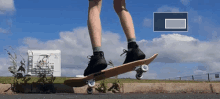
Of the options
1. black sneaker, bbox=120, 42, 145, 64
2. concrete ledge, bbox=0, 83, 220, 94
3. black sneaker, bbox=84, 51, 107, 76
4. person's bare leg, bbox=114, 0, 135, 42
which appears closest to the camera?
black sneaker, bbox=84, 51, 107, 76

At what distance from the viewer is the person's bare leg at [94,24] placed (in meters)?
3.67

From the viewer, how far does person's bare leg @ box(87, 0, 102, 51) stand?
3665 mm

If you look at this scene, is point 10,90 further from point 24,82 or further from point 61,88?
point 61,88

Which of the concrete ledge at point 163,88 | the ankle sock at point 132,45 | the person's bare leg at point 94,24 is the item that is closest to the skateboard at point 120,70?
the ankle sock at point 132,45

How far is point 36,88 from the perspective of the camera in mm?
4668

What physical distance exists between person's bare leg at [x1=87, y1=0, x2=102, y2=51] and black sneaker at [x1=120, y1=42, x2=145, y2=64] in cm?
55

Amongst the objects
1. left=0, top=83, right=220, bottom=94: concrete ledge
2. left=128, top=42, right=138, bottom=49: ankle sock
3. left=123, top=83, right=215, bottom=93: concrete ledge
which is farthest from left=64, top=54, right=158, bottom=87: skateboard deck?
left=123, top=83, right=215, bottom=93: concrete ledge

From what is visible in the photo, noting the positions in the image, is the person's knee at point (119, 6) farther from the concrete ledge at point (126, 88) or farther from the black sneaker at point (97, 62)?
the concrete ledge at point (126, 88)

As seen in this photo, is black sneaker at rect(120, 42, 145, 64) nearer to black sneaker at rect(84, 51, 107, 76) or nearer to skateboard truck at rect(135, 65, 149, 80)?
skateboard truck at rect(135, 65, 149, 80)

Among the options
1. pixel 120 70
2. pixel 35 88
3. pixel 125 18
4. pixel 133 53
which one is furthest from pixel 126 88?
pixel 35 88

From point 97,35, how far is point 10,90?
7.44 ft

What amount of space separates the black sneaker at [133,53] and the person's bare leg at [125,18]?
4.5 inches

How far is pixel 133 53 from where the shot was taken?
151 inches

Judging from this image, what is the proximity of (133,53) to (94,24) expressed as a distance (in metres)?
0.80
